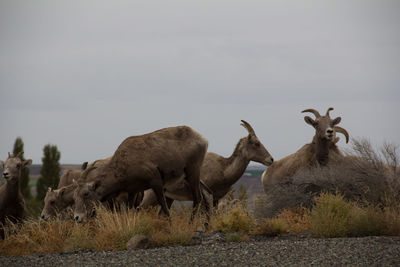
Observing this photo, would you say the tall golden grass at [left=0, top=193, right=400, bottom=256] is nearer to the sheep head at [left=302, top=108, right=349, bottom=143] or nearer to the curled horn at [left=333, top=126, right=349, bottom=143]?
the sheep head at [left=302, top=108, right=349, bottom=143]

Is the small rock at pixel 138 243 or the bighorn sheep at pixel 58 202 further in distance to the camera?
the bighorn sheep at pixel 58 202

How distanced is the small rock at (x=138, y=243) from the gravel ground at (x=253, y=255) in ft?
1.37

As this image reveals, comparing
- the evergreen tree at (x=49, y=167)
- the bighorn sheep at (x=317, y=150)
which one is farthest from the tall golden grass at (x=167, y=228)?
the evergreen tree at (x=49, y=167)

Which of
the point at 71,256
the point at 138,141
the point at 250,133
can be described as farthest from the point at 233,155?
the point at 71,256

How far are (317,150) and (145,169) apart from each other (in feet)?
17.1

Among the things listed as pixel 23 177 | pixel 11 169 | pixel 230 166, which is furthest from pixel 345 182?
pixel 23 177

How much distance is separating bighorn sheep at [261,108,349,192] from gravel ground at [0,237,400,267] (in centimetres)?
519

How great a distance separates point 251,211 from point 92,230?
14.7 ft

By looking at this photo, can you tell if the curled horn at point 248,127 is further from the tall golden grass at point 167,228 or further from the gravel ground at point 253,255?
the gravel ground at point 253,255

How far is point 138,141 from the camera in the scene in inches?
598

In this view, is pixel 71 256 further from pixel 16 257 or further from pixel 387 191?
pixel 387 191

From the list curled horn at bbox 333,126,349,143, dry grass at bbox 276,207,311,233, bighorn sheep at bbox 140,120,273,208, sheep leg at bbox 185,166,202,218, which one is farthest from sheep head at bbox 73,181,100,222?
curled horn at bbox 333,126,349,143

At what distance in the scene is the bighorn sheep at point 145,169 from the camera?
14.3 metres

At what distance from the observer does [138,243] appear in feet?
38.9
